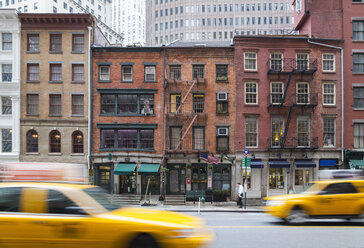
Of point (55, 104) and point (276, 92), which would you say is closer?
point (276, 92)

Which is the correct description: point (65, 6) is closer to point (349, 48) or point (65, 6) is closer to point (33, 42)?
point (33, 42)

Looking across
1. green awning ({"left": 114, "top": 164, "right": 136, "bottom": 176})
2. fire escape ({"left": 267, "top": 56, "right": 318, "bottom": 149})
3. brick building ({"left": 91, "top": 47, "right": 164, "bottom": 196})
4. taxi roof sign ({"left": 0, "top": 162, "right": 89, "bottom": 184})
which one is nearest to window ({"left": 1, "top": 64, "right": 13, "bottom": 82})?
brick building ({"left": 91, "top": 47, "right": 164, "bottom": 196})

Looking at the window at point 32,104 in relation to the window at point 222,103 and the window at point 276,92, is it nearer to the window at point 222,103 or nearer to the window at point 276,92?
the window at point 222,103

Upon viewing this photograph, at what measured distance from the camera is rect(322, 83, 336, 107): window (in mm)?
26534

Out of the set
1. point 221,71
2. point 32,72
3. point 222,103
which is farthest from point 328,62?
point 32,72

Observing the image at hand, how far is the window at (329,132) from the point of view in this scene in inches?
1037

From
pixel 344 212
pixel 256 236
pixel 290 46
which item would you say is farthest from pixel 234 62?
pixel 256 236

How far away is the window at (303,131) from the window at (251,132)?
3682 mm

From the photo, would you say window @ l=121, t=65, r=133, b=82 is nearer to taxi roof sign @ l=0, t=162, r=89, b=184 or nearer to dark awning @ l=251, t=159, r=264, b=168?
dark awning @ l=251, t=159, r=264, b=168

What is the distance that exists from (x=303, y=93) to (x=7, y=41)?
2647 centimetres

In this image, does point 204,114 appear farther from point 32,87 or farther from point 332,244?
point 332,244

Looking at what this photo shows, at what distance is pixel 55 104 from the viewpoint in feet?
88.2

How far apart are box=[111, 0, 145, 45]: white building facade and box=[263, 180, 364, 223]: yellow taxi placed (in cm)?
16872

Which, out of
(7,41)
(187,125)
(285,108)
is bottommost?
(187,125)
